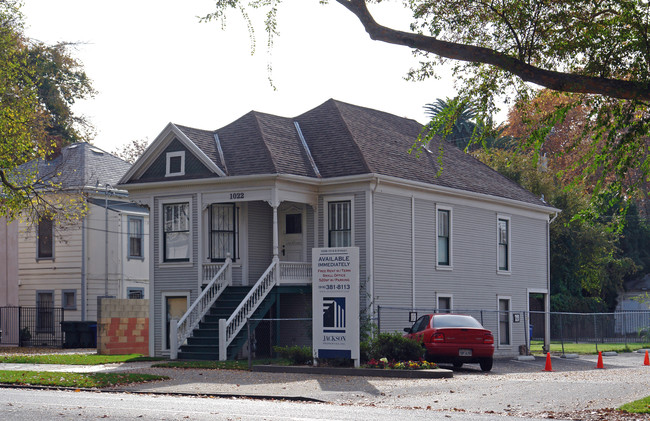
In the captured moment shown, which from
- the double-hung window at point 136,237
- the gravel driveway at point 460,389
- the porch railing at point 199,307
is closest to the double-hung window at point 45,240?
the double-hung window at point 136,237

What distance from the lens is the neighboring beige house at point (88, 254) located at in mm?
40375

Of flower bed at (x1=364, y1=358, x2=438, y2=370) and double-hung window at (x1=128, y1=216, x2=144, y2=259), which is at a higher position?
double-hung window at (x1=128, y1=216, x2=144, y2=259)

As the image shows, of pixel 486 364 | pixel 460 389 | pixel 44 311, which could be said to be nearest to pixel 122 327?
pixel 44 311

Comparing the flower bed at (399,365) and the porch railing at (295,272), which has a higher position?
the porch railing at (295,272)

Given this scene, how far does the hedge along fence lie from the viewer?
31094mm

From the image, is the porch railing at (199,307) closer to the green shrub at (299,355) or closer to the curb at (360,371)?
the green shrub at (299,355)

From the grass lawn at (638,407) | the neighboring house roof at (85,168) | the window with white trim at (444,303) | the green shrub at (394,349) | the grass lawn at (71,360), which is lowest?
the grass lawn at (71,360)

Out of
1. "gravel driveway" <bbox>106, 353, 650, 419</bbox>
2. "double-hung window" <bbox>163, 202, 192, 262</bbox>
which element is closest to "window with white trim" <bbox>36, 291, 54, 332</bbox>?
"double-hung window" <bbox>163, 202, 192, 262</bbox>

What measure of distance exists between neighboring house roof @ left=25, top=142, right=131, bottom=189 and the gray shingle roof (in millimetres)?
11848

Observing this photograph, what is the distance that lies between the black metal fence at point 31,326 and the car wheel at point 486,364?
1995cm

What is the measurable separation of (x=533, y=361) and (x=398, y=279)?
5445mm

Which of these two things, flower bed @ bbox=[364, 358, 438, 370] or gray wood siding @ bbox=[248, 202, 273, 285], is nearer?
flower bed @ bbox=[364, 358, 438, 370]

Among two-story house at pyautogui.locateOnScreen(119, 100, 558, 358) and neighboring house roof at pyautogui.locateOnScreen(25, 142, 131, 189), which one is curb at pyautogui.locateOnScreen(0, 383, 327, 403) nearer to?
two-story house at pyautogui.locateOnScreen(119, 100, 558, 358)

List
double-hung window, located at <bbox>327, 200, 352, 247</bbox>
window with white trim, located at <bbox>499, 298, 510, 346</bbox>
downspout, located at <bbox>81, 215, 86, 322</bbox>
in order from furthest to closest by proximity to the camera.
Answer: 1. downspout, located at <bbox>81, 215, 86, 322</bbox>
2. window with white trim, located at <bbox>499, 298, 510, 346</bbox>
3. double-hung window, located at <bbox>327, 200, 352, 247</bbox>
